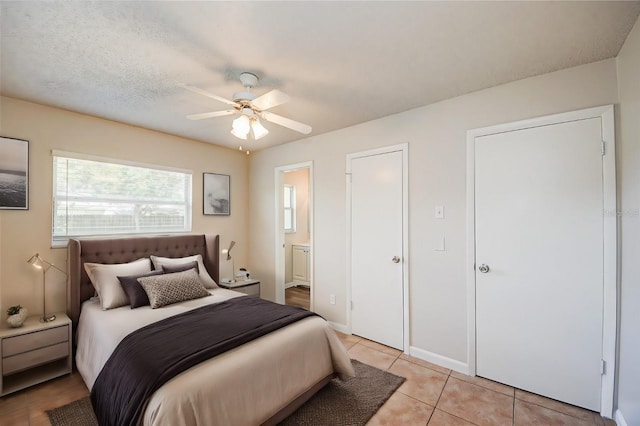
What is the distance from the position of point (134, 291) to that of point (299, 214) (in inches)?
140

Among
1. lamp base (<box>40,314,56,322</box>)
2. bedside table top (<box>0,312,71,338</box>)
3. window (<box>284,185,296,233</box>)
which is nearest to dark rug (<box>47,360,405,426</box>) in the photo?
bedside table top (<box>0,312,71,338</box>)

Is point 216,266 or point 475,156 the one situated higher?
point 475,156

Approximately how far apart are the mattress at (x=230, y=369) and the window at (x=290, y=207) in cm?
306

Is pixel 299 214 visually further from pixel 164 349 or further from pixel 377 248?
pixel 164 349

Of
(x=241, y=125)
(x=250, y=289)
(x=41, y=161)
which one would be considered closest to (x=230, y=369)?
(x=241, y=125)

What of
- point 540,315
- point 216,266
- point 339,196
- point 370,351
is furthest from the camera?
point 216,266

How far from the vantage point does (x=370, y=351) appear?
299 cm

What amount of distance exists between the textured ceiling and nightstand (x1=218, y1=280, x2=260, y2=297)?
7.50 ft

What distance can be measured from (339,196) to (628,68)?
8.32ft

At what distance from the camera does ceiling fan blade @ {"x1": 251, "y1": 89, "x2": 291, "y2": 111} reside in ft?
6.20

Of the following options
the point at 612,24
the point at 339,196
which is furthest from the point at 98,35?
the point at 612,24

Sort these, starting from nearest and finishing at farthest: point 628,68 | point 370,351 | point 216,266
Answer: point 628,68
point 370,351
point 216,266

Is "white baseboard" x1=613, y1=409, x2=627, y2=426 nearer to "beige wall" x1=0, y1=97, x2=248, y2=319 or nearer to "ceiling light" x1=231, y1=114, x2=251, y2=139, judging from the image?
"ceiling light" x1=231, y1=114, x2=251, y2=139

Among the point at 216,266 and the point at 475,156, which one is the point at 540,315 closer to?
the point at 475,156
